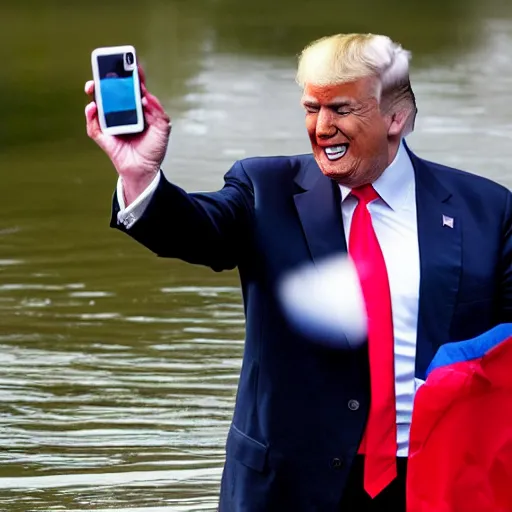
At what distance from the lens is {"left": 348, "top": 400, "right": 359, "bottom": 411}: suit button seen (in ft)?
9.46

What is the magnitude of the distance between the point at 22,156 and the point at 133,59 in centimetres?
819

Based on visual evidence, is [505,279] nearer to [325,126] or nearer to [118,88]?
[325,126]

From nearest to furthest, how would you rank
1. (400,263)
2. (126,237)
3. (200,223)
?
(200,223)
(400,263)
(126,237)

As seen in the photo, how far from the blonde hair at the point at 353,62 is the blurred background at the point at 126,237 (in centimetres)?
253

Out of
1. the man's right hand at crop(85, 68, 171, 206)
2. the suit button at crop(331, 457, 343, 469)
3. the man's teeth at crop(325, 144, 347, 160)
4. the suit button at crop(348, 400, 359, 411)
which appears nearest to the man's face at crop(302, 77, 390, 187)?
the man's teeth at crop(325, 144, 347, 160)

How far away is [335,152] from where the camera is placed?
9.43 feet

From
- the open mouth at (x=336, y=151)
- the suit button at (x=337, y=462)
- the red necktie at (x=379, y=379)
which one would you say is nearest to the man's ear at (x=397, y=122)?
the open mouth at (x=336, y=151)

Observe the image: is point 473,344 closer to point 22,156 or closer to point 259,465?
point 259,465

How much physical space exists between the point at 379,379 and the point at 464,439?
21cm

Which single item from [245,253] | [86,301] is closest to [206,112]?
[86,301]

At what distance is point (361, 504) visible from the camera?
9.67 ft

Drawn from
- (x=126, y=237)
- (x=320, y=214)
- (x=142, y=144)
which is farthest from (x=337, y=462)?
(x=126, y=237)

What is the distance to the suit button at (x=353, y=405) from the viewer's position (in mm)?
2885

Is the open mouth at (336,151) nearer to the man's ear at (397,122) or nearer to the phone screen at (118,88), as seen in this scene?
the man's ear at (397,122)
